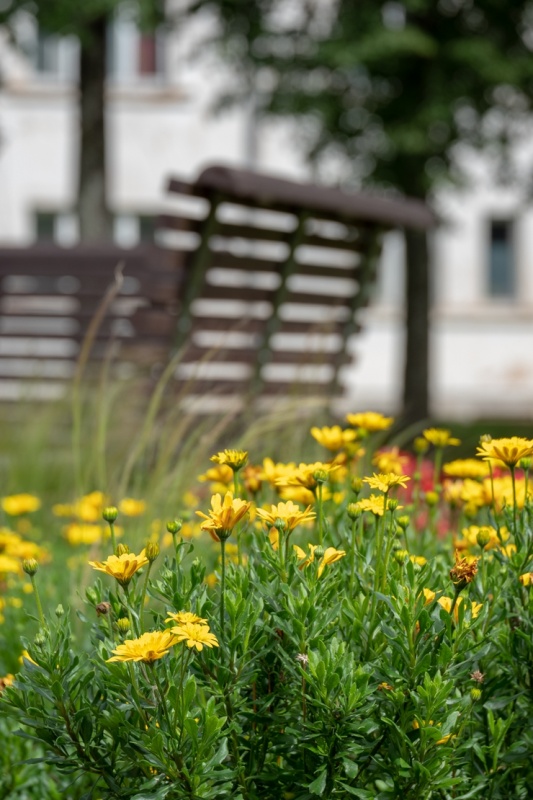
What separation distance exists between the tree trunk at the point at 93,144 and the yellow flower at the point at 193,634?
8.97 metres

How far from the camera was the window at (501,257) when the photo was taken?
20.5 metres

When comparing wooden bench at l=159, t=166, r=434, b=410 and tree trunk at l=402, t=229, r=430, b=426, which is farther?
tree trunk at l=402, t=229, r=430, b=426

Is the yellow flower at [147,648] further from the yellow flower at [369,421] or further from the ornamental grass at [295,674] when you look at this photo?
the yellow flower at [369,421]

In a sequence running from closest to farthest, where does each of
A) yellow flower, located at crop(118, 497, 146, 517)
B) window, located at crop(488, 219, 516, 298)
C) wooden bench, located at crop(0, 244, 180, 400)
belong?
yellow flower, located at crop(118, 497, 146, 517), wooden bench, located at crop(0, 244, 180, 400), window, located at crop(488, 219, 516, 298)

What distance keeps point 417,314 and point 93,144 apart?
349 cm

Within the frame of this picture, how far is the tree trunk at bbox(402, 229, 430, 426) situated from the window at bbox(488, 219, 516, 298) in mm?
8665

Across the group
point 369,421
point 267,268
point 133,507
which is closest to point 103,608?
point 369,421

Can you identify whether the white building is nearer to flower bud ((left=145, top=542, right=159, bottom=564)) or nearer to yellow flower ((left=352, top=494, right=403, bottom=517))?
yellow flower ((left=352, top=494, right=403, bottom=517))

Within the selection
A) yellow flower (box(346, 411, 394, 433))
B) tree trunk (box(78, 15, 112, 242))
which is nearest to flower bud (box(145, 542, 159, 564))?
yellow flower (box(346, 411, 394, 433))

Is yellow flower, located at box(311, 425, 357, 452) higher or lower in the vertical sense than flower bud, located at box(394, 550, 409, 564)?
higher

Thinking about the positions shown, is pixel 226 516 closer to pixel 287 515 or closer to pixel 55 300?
pixel 287 515

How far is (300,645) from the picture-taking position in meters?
1.47

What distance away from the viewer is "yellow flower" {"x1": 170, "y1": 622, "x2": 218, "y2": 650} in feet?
4.33

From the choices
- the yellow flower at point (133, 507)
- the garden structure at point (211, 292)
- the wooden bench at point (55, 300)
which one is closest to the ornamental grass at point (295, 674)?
the yellow flower at point (133, 507)
